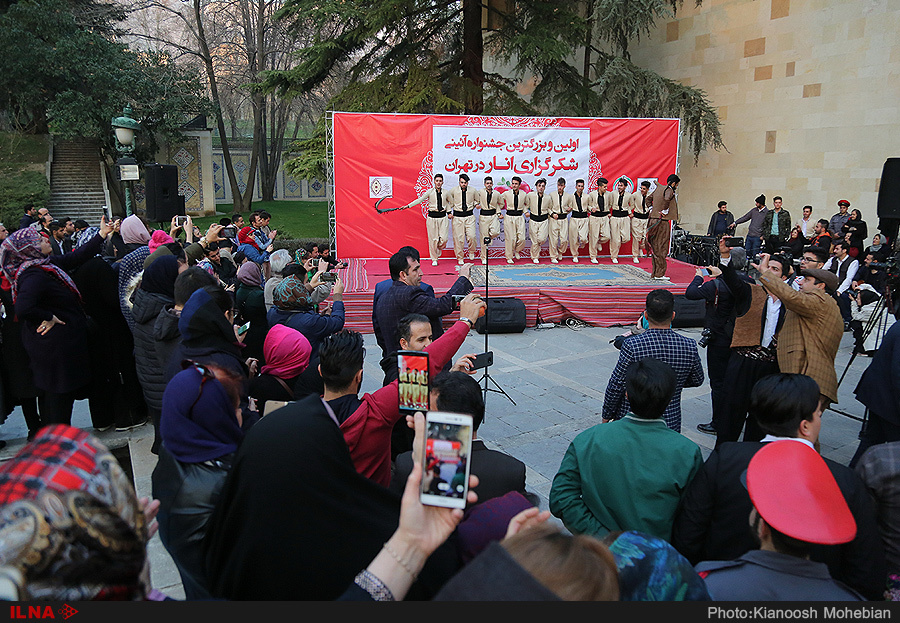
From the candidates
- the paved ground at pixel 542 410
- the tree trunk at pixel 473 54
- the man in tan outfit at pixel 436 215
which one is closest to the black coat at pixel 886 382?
the paved ground at pixel 542 410

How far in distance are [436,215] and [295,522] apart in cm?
1062

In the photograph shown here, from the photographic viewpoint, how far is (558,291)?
893cm

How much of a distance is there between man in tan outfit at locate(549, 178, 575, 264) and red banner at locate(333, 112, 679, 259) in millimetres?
577

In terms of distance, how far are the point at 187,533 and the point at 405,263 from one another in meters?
2.68

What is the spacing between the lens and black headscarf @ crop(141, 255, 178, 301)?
3.82 m

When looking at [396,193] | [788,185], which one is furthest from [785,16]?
[396,193]

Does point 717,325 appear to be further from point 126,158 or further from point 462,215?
point 126,158

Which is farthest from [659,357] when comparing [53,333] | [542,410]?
[53,333]

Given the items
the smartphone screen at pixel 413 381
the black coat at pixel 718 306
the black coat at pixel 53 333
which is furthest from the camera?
the black coat at pixel 718 306

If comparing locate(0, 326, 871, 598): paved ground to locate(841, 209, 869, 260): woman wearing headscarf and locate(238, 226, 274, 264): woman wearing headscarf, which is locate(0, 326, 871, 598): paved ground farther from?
locate(841, 209, 869, 260): woman wearing headscarf

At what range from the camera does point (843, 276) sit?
27.8 feet

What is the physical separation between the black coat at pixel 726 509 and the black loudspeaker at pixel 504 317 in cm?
619

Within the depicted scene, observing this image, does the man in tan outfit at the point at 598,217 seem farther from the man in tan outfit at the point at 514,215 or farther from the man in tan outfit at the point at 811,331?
the man in tan outfit at the point at 811,331

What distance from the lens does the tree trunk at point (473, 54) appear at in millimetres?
14820
